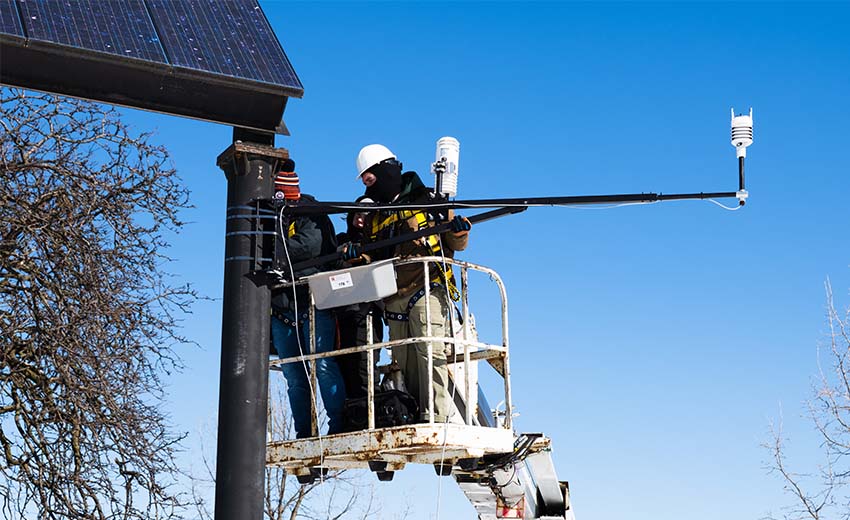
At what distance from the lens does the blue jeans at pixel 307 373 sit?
29.5ft

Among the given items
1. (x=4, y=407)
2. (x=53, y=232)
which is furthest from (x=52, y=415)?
(x=53, y=232)

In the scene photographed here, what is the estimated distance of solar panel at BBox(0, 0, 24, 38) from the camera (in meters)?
6.72

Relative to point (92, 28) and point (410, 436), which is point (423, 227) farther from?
point (92, 28)

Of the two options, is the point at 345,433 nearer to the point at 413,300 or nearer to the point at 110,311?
the point at 413,300

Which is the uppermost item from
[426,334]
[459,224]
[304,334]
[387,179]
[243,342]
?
[387,179]

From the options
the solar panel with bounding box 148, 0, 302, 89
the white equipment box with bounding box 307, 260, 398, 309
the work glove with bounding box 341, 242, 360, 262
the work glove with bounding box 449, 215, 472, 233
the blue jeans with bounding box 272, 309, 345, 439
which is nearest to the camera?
the solar panel with bounding box 148, 0, 302, 89

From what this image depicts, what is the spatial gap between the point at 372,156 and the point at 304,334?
1.59 m

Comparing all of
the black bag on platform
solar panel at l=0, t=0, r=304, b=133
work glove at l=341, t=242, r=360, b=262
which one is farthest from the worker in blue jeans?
solar panel at l=0, t=0, r=304, b=133

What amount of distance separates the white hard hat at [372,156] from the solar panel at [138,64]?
1.74m

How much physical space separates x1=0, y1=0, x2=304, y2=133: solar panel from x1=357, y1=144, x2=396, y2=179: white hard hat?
174 cm

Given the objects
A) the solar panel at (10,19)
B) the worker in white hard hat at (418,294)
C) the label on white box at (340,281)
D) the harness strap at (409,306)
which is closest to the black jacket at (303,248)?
the label on white box at (340,281)

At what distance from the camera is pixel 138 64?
6977 mm

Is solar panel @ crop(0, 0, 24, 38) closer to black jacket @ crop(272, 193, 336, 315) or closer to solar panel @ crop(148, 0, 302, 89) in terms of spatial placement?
solar panel @ crop(148, 0, 302, 89)

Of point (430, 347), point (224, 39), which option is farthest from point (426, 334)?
point (224, 39)
